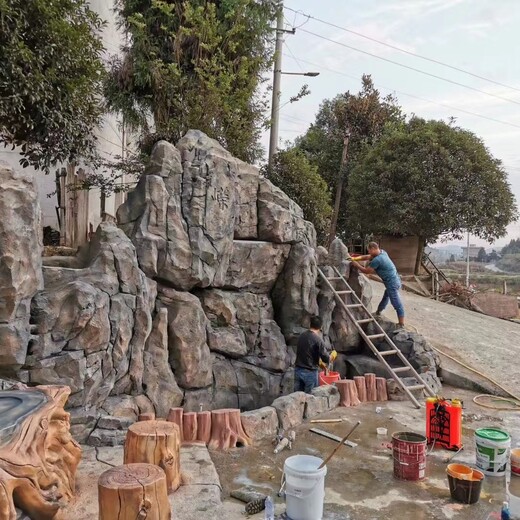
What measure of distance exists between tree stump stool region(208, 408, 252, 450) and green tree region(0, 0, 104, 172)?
5.51 metres

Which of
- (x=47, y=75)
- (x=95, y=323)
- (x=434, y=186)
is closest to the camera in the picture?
(x=95, y=323)

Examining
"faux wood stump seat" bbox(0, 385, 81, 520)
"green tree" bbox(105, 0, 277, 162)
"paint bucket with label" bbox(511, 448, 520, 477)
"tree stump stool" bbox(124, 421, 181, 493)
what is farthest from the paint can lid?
"green tree" bbox(105, 0, 277, 162)

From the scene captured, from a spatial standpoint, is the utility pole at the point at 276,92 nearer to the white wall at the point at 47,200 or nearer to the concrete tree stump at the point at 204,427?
the white wall at the point at 47,200

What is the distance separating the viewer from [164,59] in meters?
12.7

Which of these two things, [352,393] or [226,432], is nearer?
[226,432]

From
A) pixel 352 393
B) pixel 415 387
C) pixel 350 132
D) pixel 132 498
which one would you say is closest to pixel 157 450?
pixel 132 498

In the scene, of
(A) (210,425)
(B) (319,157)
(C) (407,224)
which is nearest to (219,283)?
(A) (210,425)

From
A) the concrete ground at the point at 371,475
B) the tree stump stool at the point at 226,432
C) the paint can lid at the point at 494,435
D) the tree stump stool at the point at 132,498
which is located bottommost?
the concrete ground at the point at 371,475

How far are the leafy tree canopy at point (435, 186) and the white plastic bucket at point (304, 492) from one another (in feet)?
50.1

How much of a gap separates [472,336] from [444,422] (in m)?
6.24

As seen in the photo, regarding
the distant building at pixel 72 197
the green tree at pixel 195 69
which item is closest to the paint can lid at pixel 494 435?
the green tree at pixel 195 69

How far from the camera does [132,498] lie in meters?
3.54

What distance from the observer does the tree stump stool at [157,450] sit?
4.64 meters

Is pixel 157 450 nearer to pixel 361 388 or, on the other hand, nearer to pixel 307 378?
pixel 307 378
